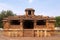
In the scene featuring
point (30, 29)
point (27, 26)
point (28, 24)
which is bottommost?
point (30, 29)

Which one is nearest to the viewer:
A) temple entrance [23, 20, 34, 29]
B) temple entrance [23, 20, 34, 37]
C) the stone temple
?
the stone temple

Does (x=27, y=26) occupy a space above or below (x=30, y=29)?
above

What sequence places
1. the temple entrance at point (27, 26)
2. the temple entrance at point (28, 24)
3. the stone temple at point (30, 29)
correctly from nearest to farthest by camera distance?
the stone temple at point (30, 29), the temple entrance at point (27, 26), the temple entrance at point (28, 24)

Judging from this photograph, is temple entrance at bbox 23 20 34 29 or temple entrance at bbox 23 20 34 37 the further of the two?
temple entrance at bbox 23 20 34 29

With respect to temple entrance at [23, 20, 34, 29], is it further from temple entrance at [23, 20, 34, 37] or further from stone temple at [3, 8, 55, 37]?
stone temple at [3, 8, 55, 37]

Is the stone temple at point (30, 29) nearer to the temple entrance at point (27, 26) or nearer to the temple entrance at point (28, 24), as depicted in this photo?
the temple entrance at point (27, 26)

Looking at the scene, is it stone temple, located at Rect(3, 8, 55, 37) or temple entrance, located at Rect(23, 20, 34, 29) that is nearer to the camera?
stone temple, located at Rect(3, 8, 55, 37)

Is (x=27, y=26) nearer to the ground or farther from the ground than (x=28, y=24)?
nearer to the ground

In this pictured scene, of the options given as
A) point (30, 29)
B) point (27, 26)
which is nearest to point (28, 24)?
point (27, 26)

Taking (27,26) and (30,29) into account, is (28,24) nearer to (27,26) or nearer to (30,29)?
(27,26)

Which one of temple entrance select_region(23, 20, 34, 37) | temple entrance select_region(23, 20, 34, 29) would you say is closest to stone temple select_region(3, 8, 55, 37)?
temple entrance select_region(23, 20, 34, 37)

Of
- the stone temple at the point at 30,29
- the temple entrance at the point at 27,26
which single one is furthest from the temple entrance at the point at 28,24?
the stone temple at the point at 30,29

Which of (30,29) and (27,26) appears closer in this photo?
(30,29)

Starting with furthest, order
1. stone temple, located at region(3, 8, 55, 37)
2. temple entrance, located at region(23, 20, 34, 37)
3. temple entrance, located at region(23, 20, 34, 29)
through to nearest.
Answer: temple entrance, located at region(23, 20, 34, 29), temple entrance, located at region(23, 20, 34, 37), stone temple, located at region(3, 8, 55, 37)
